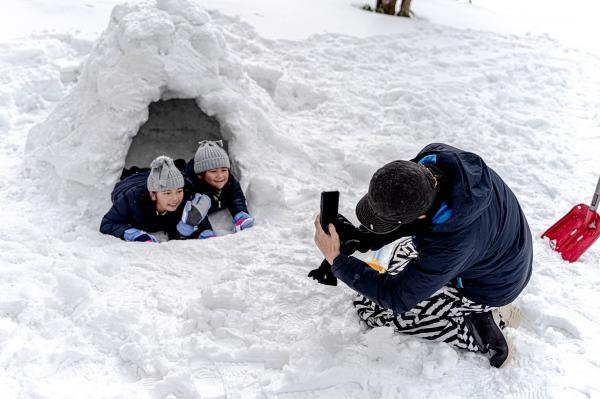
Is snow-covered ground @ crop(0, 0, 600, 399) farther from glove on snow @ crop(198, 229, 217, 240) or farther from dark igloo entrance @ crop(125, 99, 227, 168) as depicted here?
dark igloo entrance @ crop(125, 99, 227, 168)

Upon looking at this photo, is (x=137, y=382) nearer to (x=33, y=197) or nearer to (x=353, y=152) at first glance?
(x=33, y=197)

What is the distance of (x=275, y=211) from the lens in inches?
138

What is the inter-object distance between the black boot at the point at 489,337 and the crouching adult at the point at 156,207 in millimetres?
1838

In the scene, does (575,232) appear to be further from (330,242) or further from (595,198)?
(330,242)

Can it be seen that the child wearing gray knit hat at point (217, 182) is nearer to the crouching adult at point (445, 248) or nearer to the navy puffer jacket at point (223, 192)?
the navy puffer jacket at point (223, 192)

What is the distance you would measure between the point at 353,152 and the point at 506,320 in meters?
2.03

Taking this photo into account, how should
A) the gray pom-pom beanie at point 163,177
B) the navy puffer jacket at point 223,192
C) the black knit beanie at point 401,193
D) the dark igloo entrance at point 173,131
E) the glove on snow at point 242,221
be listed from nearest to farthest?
the black knit beanie at point 401,193, the gray pom-pom beanie at point 163,177, the glove on snow at point 242,221, the navy puffer jacket at point 223,192, the dark igloo entrance at point 173,131

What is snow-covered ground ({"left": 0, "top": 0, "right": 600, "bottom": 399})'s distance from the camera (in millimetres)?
2182

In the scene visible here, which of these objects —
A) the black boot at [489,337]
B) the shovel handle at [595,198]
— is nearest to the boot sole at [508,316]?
the black boot at [489,337]

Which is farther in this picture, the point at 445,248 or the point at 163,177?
the point at 163,177

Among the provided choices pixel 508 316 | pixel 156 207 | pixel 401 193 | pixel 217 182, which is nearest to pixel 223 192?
pixel 217 182

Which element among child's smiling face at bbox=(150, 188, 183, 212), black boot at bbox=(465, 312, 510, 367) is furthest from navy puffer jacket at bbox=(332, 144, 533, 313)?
child's smiling face at bbox=(150, 188, 183, 212)

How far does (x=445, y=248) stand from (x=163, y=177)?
6.15ft

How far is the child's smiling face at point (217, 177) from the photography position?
3.49 metres
